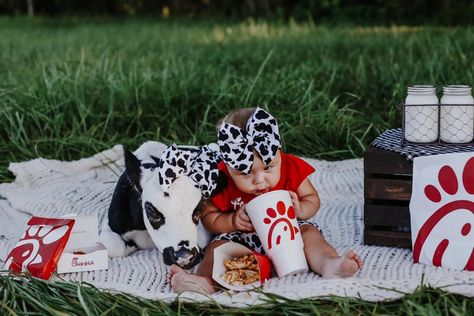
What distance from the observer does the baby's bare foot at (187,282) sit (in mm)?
2262

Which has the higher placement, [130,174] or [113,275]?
[130,174]

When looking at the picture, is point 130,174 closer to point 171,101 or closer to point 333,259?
point 333,259

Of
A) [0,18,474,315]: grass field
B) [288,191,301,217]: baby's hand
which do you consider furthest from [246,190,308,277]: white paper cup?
[0,18,474,315]: grass field

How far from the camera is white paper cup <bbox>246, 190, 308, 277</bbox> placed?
233 cm

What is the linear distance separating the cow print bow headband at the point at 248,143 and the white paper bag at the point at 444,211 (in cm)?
49

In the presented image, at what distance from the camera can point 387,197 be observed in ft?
8.53

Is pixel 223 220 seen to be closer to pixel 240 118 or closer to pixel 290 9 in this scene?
pixel 240 118

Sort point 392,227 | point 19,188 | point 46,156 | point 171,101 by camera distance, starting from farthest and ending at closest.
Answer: point 171,101
point 46,156
point 19,188
point 392,227

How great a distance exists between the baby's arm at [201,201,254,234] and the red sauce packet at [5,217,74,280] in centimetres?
46

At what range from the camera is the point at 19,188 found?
346 cm

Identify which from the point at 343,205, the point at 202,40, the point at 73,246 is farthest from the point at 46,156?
the point at 202,40

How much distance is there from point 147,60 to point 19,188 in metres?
2.11

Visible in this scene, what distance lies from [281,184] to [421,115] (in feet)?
1.77

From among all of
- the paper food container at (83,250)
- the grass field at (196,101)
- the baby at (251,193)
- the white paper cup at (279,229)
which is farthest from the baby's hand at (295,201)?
the grass field at (196,101)
